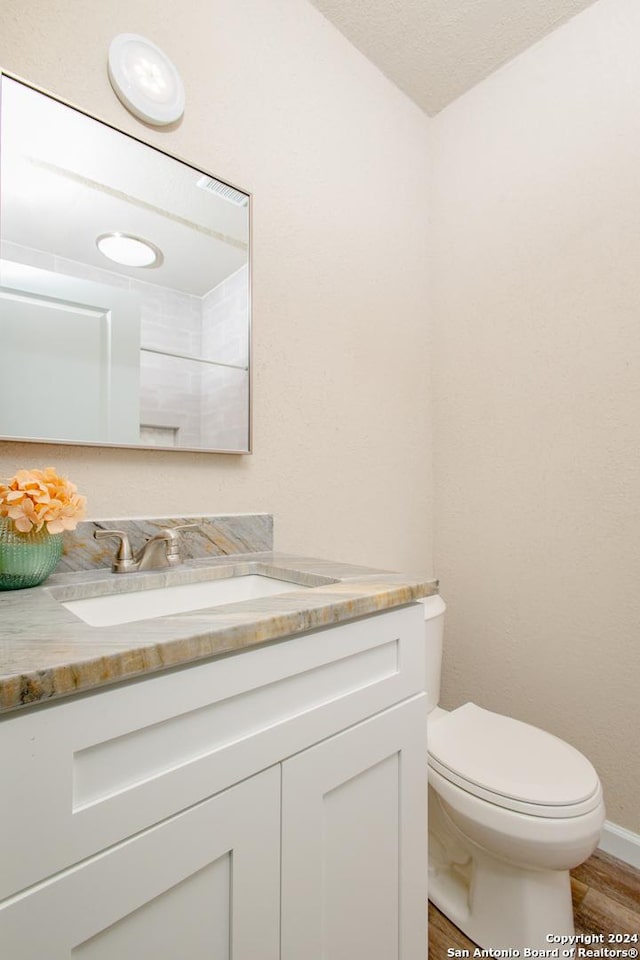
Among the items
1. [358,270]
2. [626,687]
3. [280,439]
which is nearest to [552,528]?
Result: [626,687]

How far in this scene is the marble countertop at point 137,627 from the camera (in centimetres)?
45

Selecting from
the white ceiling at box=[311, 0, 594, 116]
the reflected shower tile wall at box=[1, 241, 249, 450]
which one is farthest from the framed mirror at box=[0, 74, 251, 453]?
the white ceiling at box=[311, 0, 594, 116]

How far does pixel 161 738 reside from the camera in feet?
1.79

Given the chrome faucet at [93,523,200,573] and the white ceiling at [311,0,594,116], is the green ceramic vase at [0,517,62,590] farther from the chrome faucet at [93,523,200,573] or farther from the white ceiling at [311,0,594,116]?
the white ceiling at [311,0,594,116]

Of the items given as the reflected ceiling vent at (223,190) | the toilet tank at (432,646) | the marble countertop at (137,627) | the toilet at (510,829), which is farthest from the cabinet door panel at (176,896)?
the reflected ceiling vent at (223,190)

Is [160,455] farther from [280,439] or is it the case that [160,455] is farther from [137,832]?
[137,832]

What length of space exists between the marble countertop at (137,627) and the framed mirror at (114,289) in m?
0.34

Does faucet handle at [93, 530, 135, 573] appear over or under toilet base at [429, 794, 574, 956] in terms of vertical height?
over

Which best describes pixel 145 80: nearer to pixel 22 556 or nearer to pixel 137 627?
pixel 22 556

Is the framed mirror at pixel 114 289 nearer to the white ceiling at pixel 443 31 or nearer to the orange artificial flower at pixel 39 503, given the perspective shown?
the orange artificial flower at pixel 39 503

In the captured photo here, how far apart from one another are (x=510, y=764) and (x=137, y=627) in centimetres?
99

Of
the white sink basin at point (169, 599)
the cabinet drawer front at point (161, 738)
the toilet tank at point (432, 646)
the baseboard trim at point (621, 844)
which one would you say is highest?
the white sink basin at point (169, 599)

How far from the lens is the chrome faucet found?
3.15ft

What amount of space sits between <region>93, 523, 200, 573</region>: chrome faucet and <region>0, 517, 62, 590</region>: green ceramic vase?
16 centimetres
